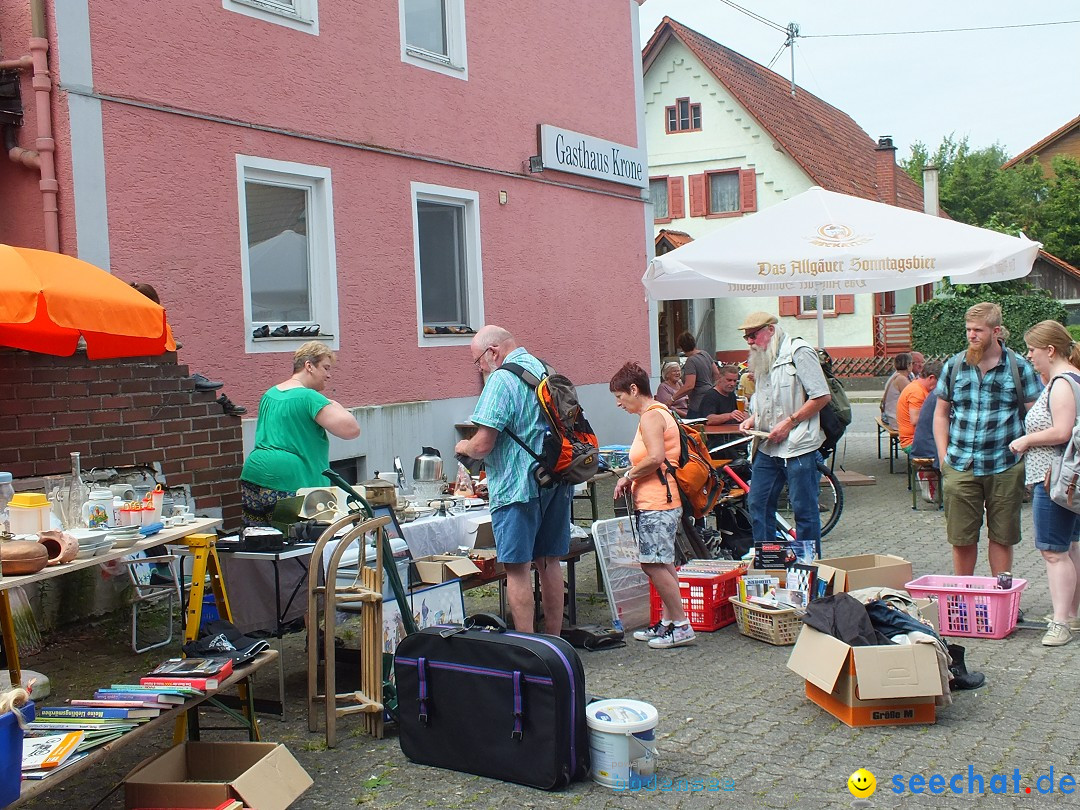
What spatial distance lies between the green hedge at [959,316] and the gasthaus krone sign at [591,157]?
1518 centimetres

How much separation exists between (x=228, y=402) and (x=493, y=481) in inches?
132

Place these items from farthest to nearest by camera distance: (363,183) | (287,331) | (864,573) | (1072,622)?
(363,183) → (287,331) → (864,573) → (1072,622)

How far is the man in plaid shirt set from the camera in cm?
625

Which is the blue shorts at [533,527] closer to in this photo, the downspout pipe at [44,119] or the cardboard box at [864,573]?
the cardboard box at [864,573]

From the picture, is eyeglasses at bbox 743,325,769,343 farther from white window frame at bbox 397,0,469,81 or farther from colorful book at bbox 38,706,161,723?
white window frame at bbox 397,0,469,81

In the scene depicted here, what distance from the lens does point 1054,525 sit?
600 cm

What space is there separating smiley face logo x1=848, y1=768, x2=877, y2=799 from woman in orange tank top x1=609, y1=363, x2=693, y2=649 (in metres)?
2.03

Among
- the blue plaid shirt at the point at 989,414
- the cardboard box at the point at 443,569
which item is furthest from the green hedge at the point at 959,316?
the cardboard box at the point at 443,569

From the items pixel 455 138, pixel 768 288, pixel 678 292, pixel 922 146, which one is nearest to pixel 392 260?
pixel 455 138

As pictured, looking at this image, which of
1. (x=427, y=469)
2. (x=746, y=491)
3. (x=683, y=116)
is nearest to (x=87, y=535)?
(x=427, y=469)

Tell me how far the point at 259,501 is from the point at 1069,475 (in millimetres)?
4484

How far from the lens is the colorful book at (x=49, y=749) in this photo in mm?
3396

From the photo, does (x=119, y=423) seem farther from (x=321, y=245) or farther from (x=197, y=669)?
(x=197, y=669)

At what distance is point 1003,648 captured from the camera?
19.4 ft
